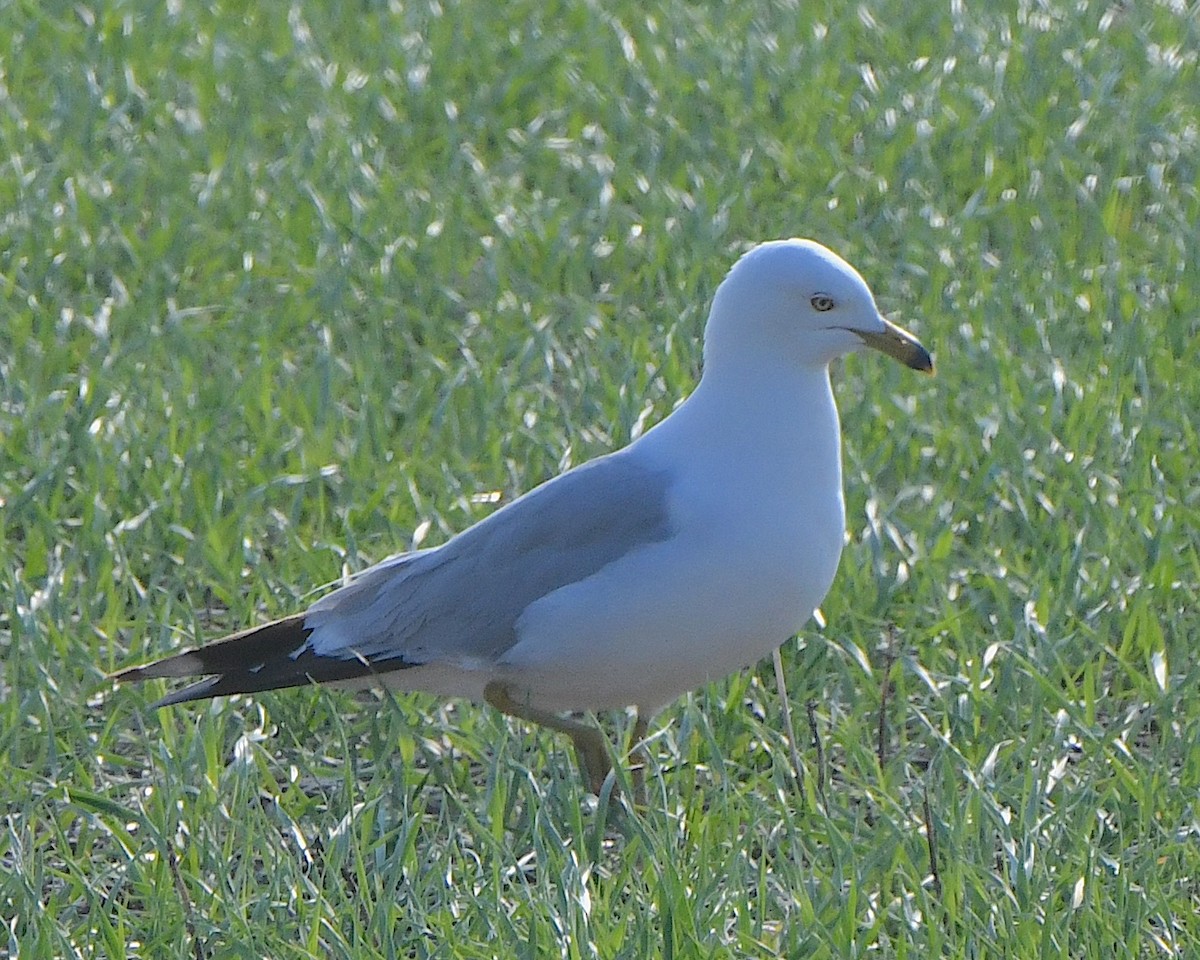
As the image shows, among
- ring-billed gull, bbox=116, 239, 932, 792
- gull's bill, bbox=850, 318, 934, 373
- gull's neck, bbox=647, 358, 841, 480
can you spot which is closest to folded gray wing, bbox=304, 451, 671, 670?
ring-billed gull, bbox=116, 239, 932, 792

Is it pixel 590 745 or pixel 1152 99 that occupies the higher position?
pixel 590 745

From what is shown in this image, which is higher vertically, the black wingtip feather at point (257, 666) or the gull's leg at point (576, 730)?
the black wingtip feather at point (257, 666)

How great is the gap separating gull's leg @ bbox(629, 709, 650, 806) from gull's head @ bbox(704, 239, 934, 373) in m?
0.62

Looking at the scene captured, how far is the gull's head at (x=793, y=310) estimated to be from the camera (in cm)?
367

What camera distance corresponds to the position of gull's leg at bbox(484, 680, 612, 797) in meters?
3.70

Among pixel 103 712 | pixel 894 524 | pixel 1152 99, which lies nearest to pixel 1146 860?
pixel 894 524

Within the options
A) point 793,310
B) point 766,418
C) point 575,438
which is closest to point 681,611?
point 766,418

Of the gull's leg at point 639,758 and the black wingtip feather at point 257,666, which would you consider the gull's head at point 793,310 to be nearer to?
the gull's leg at point 639,758

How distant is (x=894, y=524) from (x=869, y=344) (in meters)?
1.15

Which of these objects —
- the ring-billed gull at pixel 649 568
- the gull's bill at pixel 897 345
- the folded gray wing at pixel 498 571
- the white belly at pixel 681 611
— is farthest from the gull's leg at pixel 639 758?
the gull's bill at pixel 897 345

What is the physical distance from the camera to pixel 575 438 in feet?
16.5

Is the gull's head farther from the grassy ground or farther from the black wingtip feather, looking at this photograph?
the black wingtip feather

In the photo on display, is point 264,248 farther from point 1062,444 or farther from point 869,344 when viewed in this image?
point 869,344

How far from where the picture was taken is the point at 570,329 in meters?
5.95
